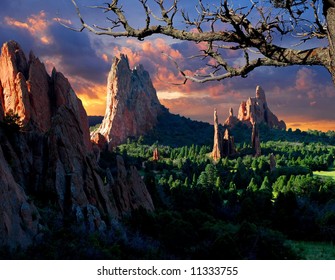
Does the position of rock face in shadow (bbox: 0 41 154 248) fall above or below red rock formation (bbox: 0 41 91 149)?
below

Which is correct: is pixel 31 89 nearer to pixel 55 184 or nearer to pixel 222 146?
pixel 55 184

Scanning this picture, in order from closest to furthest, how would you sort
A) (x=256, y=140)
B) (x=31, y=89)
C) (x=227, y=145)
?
(x=31, y=89) < (x=227, y=145) < (x=256, y=140)

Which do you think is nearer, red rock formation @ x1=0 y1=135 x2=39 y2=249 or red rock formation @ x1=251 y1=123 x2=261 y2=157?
red rock formation @ x1=0 y1=135 x2=39 y2=249

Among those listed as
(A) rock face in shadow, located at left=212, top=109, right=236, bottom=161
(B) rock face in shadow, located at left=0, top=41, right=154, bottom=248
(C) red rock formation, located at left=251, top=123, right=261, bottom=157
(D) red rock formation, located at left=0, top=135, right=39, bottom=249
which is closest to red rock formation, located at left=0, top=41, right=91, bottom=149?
(B) rock face in shadow, located at left=0, top=41, right=154, bottom=248

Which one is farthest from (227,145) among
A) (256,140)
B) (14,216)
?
(14,216)

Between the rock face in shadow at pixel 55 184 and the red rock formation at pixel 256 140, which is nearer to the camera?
the rock face in shadow at pixel 55 184

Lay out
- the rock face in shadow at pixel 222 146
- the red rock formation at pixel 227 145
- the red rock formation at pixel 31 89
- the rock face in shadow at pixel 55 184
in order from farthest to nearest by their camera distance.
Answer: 1. the red rock formation at pixel 227 145
2. the rock face in shadow at pixel 222 146
3. the red rock formation at pixel 31 89
4. the rock face in shadow at pixel 55 184

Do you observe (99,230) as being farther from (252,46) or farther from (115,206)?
(252,46)

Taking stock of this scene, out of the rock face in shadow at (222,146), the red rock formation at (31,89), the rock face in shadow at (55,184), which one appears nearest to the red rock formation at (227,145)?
the rock face in shadow at (222,146)

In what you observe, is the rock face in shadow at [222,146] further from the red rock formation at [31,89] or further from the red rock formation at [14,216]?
the red rock formation at [14,216]

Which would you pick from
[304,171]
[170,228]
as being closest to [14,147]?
[170,228]

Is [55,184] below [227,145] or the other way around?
the other way around

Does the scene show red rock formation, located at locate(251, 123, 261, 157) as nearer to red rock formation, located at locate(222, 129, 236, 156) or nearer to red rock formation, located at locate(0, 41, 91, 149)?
red rock formation, located at locate(222, 129, 236, 156)

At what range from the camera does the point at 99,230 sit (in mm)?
24750
